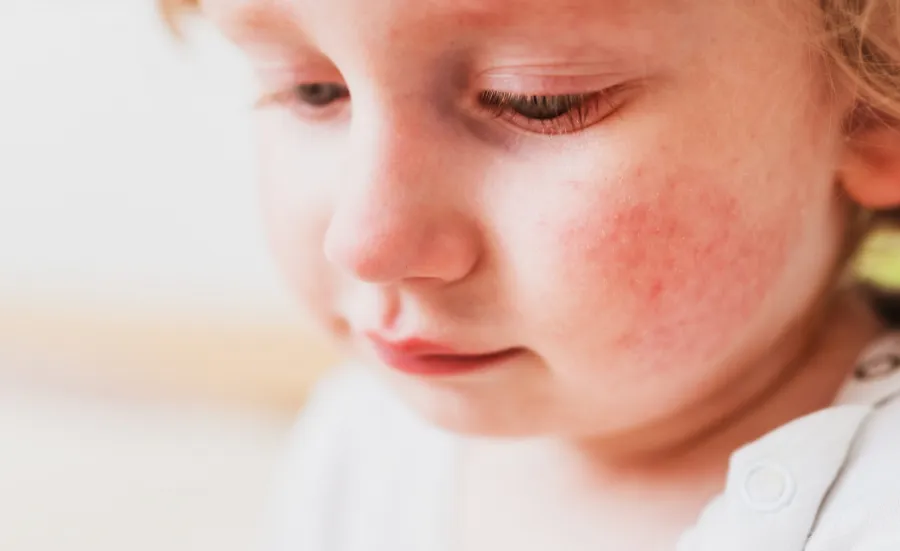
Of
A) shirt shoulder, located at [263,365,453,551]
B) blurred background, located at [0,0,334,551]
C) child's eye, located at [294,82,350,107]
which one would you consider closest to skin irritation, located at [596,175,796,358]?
child's eye, located at [294,82,350,107]

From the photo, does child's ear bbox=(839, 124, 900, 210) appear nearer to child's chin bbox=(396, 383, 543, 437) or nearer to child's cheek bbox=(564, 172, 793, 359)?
child's cheek bbox=(564, 172, 793, 359)

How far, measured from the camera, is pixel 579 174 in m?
0.39

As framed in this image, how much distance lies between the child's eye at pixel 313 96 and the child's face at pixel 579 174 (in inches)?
0.6

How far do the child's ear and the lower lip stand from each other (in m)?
0.16

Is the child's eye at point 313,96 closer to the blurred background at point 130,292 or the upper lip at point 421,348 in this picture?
the upper lip at point 421,348

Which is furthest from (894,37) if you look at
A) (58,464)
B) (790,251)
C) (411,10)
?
(58,464)

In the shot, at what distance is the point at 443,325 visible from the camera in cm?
43

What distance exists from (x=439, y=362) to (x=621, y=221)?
111mm

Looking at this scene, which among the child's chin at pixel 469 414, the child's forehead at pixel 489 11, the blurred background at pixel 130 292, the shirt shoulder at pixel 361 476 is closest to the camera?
the child's forehead at pixel 489 11

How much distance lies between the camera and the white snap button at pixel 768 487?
435mm

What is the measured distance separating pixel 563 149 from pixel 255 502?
0.73 meters

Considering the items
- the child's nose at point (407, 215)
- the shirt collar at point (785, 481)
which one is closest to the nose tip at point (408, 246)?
the child's nose at point (407, 215)

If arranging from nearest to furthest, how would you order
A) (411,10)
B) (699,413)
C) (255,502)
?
(411,10) < (699,413) < (255,502)

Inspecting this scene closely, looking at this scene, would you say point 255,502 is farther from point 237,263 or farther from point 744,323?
point 744,323
